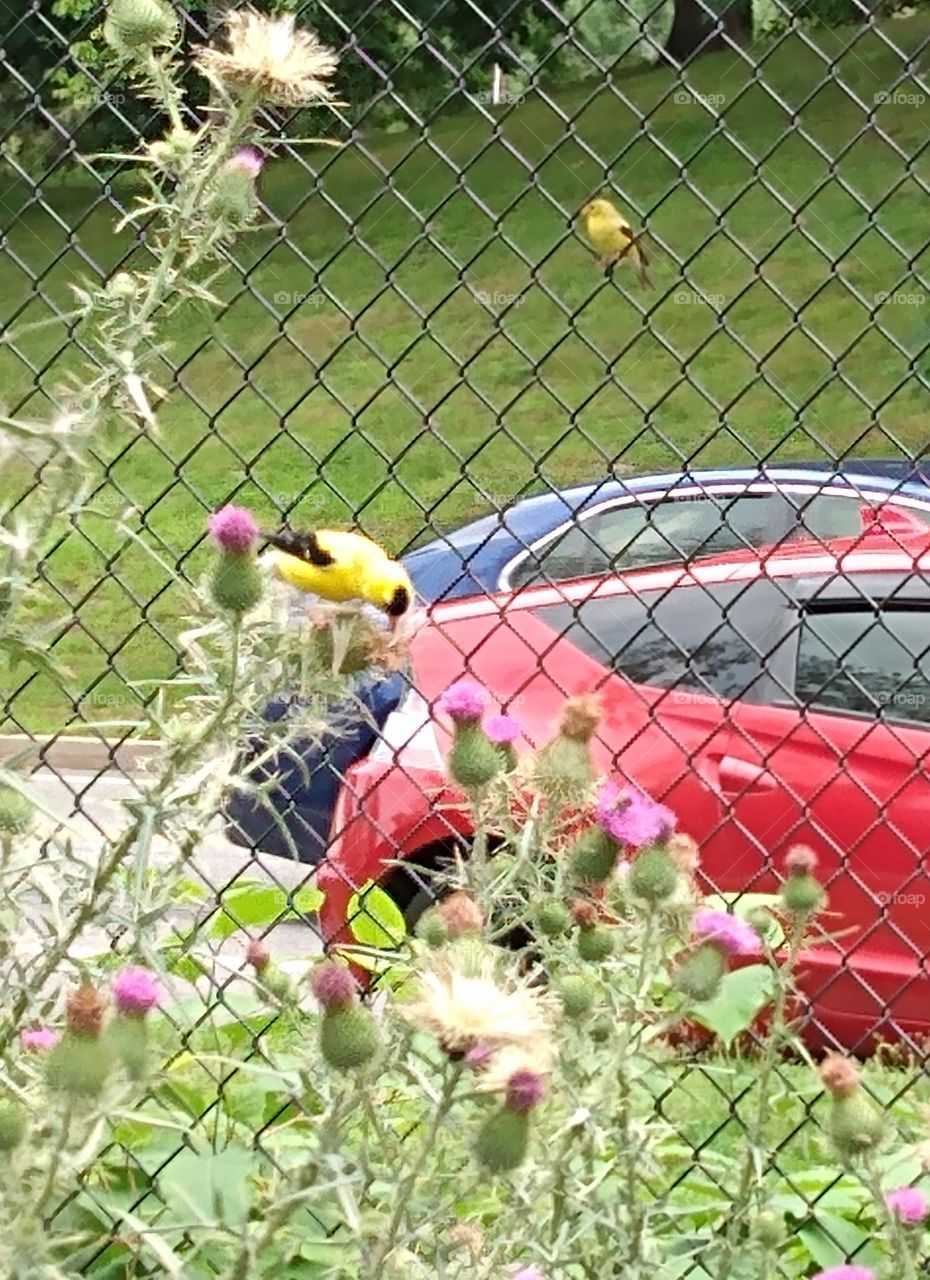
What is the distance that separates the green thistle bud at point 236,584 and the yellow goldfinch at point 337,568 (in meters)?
0.35

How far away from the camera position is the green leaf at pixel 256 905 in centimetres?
269

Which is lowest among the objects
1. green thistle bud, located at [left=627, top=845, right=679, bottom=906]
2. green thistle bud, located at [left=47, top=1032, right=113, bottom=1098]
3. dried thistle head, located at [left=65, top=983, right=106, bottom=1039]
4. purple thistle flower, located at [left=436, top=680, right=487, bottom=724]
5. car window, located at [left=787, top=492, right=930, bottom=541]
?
green thistle bud, located at [left=47, top=1032, right=113, bottom=1098]

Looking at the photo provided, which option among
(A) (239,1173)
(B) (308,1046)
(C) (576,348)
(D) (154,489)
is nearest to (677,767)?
(A) (239,1173)

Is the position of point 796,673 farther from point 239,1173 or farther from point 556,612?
point 239,1173

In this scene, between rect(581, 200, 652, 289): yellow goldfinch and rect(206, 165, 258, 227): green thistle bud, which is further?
rect(581, 200, 652, 289): yellow goldfinch

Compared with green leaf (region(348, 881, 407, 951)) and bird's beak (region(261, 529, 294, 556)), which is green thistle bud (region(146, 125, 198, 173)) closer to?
bird's beak (region(261, 529, 294, 556))

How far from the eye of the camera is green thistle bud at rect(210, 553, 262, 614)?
152 cm

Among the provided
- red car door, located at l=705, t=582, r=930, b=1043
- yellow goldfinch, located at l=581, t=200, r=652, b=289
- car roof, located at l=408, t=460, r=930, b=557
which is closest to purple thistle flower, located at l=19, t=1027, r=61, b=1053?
car roof, located at l=408, t=460, r=930, b=557

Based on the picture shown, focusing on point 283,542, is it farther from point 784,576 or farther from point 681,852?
point 784,576

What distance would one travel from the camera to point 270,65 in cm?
176

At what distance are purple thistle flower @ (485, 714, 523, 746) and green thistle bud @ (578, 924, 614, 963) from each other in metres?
0.25

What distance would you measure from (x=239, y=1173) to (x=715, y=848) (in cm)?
233

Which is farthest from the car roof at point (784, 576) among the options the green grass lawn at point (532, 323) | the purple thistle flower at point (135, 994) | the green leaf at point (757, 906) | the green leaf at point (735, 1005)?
the green grass lawn at point (532, 323)

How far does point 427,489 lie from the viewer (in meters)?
13.6
